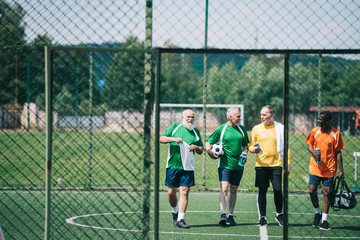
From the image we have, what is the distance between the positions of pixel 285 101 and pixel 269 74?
35.7 meters

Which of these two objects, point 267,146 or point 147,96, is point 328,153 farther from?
point 147,96

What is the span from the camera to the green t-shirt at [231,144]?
7.89m

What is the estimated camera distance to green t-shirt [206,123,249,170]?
7886 millimetres

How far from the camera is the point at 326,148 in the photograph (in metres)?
7.54

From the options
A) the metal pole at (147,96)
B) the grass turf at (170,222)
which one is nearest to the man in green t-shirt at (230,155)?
the grass turf at (170,222)

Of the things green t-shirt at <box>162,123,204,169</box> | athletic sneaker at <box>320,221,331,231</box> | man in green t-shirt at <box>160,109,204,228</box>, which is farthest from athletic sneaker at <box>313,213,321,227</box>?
green t-shirt at <box>162,123,204,169</box>

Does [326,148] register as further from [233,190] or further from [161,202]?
[161,202]

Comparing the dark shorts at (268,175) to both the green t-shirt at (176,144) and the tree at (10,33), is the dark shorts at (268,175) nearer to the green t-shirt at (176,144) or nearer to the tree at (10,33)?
the green t-shirt at (176,144)

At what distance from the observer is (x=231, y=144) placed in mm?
7953

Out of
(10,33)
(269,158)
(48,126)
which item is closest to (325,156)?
(269,158)

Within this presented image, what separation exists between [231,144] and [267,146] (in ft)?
Answer: 2.16

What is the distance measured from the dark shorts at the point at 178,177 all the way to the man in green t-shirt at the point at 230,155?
54 cm

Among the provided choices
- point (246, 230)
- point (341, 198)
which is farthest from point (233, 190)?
point (341, 198)

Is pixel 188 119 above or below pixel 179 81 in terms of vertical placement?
below
